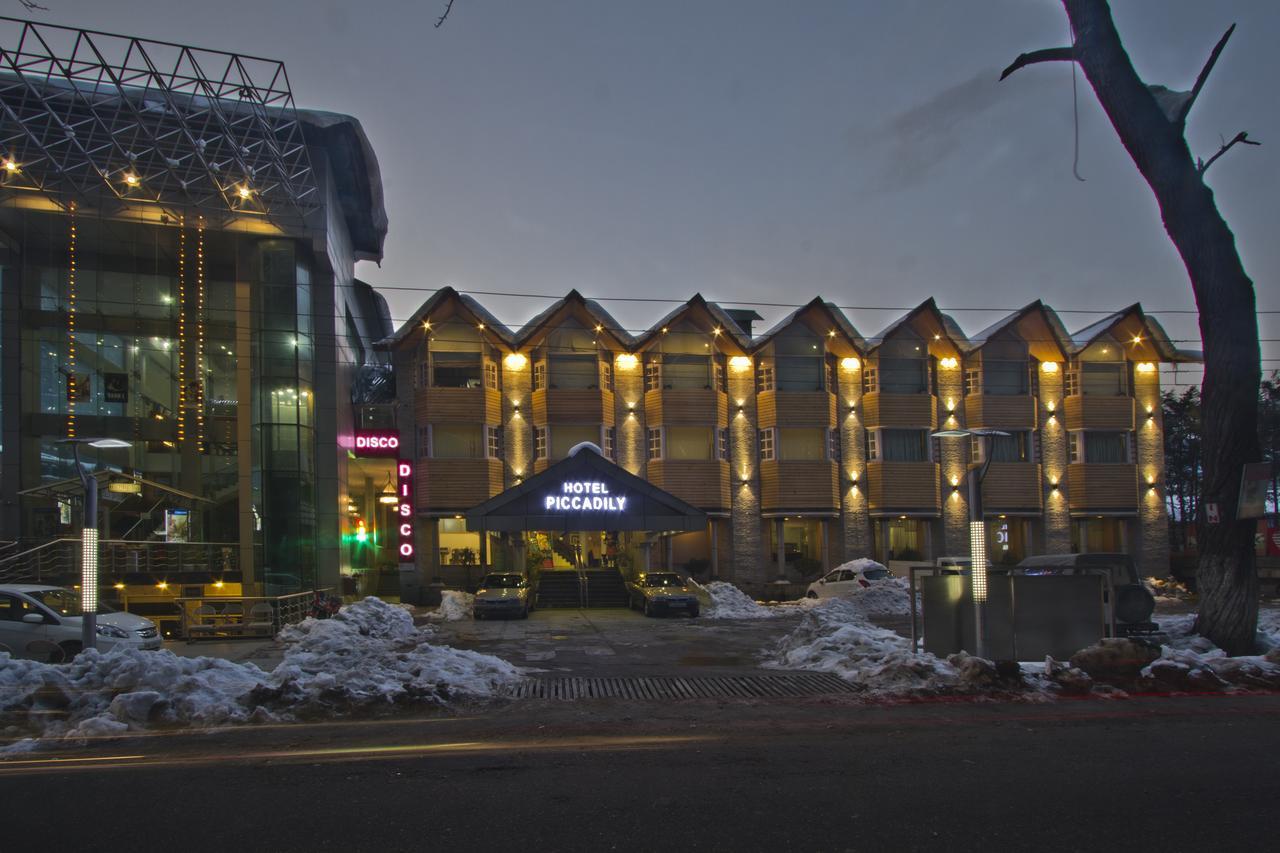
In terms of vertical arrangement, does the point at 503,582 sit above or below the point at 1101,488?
below

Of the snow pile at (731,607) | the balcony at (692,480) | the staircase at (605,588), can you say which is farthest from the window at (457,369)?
the snow pile at (731,607)

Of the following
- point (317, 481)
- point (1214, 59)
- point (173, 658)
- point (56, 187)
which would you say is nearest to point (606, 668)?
point (173, 658)

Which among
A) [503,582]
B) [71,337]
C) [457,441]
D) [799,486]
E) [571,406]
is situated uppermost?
[71,337]

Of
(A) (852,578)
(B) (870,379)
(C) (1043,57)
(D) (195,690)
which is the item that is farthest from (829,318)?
(D) (195,690)

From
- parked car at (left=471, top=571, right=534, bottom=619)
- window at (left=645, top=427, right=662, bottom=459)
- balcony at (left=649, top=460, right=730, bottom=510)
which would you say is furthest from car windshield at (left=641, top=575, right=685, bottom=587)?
window at (left=645, top=427, right=662, bottom=459)

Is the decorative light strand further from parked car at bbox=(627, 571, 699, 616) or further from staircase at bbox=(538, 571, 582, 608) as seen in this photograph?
parked car at bbox=(627, 571, 699, 616)

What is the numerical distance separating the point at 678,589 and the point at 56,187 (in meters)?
23.5

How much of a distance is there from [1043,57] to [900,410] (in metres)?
23.0

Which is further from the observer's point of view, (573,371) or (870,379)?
→ (870,379)

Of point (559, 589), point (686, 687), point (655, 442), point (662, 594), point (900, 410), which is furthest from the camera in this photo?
point (900, 410)

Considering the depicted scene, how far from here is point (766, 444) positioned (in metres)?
37.7

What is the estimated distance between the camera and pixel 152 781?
25.9 ft

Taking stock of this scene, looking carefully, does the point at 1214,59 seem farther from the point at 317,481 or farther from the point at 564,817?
the point at 317,481

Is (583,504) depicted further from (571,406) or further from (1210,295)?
(1210,295)
